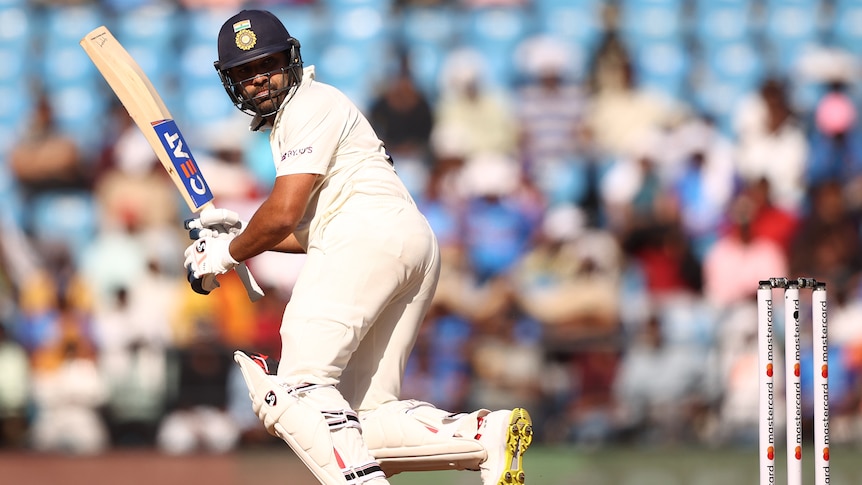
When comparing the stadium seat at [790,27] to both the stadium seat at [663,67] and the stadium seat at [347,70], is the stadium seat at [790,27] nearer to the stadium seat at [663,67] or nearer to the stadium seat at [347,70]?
the stadium seat at [663,67]

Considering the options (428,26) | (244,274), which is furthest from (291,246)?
(428,26)

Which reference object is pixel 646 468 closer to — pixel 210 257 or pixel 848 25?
pixel 210 257

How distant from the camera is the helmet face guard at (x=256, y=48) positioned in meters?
3.66

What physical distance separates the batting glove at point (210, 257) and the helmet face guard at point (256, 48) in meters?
0.40

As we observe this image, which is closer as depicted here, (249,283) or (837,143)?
(249,283)

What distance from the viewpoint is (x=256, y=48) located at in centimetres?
366

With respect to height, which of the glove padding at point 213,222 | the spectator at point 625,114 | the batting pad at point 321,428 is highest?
the spectator at point 625,114

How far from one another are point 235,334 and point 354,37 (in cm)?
205

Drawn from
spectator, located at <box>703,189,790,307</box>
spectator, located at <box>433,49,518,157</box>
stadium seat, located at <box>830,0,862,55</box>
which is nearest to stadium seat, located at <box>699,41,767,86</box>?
stadium seat, located at <box>830,0,862,55</box>

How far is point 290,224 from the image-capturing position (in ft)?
11.5

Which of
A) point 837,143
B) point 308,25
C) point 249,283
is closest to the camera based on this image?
point 249,283

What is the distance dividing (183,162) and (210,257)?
0.53m

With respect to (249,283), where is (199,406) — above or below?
above

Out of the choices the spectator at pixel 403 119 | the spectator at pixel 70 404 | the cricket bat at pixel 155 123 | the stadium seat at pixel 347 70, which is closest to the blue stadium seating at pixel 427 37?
the spectator at pixel 403 119
